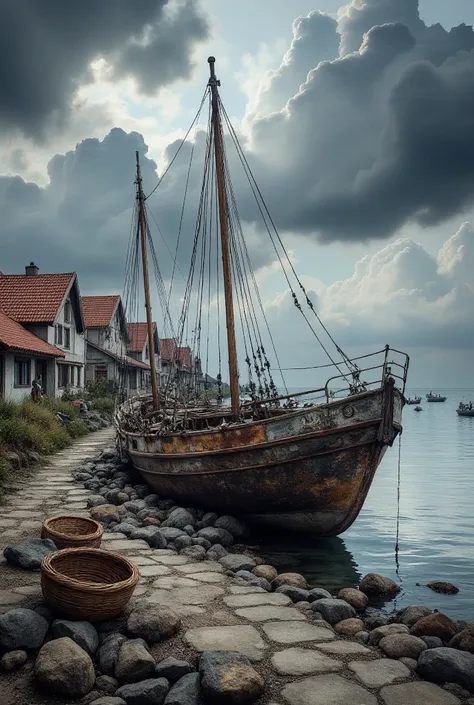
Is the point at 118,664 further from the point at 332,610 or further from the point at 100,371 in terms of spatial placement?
the point at 100,371

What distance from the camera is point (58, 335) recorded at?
2648cm

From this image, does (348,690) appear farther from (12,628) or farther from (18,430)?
(18,430)

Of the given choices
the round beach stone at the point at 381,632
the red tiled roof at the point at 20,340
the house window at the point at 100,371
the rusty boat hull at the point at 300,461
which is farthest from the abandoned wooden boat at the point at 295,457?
the house window at the point at 100,371

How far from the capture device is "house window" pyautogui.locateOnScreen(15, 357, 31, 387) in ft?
68.3

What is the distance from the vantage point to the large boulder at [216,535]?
8398 mm

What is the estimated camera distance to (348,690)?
3.83 metres

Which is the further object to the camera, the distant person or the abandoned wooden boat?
the distant person

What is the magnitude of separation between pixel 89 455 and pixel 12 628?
12.1m

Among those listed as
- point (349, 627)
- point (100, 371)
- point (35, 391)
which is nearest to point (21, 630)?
point (349, 627)

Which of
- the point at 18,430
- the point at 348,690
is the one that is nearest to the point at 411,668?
the point at 348,690

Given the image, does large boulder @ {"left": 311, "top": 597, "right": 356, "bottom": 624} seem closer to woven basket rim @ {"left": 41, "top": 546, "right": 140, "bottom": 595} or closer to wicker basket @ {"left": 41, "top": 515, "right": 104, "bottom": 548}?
woven basket rim @ {"left": 41, "top": 546, "right": 140, "bottom": 595}

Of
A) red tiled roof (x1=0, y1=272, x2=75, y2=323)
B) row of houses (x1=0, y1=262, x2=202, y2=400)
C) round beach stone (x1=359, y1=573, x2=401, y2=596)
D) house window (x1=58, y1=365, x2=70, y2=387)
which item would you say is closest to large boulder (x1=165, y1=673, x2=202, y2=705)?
round beach stone (x1=359, y1=573, x2=401, y2=596)

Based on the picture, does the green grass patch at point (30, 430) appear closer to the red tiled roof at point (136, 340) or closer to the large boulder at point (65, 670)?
the large boulder at point (65, 670)

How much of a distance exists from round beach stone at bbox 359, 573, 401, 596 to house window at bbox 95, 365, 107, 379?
104 feet
